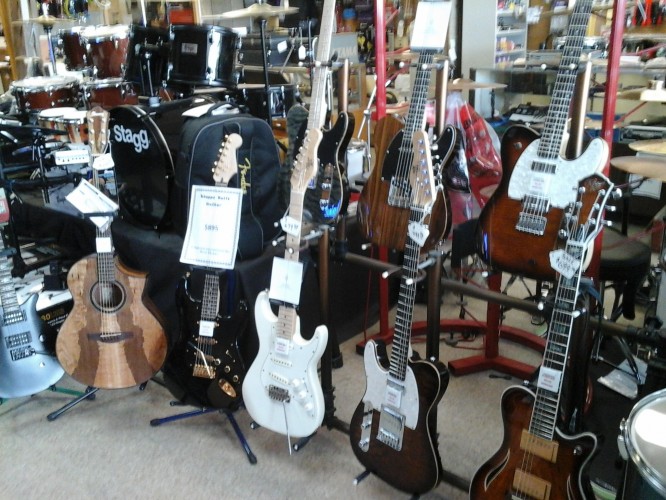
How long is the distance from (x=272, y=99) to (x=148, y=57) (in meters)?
0.61

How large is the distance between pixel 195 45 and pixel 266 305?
144 centimetres

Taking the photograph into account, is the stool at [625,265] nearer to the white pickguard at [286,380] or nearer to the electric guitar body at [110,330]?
the white pickguard at [286,380]

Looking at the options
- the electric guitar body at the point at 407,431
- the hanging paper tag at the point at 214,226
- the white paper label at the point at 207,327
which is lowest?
the electric guitar body at the point at 407,431

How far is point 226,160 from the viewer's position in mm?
1892

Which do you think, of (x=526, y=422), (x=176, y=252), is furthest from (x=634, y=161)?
(x=176, y=252)

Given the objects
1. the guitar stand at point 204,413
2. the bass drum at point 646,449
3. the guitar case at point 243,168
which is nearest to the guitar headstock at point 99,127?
the guitar case at point 243,168

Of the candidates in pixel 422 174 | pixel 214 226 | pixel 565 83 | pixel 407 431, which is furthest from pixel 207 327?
pixel 565 83

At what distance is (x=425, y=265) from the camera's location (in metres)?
1.65

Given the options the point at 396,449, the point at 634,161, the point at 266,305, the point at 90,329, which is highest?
the point at 634,161

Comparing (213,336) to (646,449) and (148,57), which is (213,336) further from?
(148,57)

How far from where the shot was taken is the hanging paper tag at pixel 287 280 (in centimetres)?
178

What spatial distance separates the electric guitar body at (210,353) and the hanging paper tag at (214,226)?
6.1 inches

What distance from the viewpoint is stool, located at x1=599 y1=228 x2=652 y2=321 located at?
84.0 inches

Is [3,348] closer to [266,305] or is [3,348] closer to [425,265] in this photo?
[266,305]
